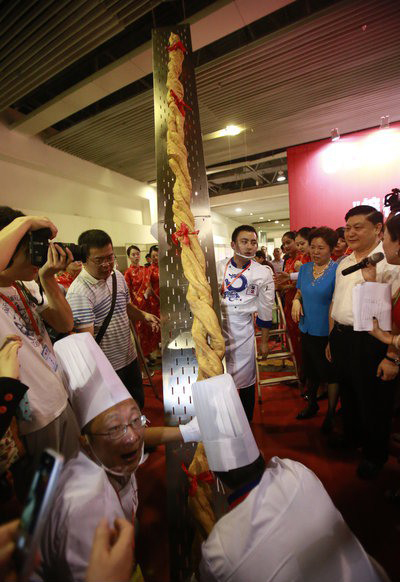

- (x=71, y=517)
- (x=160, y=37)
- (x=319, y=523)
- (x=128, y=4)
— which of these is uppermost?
(x=128, y=4)

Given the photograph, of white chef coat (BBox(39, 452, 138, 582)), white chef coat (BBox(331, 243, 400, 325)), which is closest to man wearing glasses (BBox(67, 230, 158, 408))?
white chef coat (BBox(39, 452, 138, 582))

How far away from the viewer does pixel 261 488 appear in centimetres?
65

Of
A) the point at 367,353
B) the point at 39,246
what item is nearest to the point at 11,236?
the point at 39,246

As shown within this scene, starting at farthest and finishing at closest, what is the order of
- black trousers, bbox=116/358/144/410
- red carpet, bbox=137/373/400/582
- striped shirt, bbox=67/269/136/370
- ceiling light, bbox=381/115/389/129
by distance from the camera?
ceiling light, bbox=381/115/389/129
black trousers, bbox=116/358/144/410
striped shirt, bbox=67/269/136/370
red carpet, bbox=137/373/400/582

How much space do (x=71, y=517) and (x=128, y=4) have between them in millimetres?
3608

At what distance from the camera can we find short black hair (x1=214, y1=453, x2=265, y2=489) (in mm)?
629

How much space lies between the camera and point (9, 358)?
2.62ft

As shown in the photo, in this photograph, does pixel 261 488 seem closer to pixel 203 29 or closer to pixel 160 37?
pixel 160 37

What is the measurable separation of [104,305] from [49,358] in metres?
0.69

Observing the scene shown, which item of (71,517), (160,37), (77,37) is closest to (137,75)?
(77,37)

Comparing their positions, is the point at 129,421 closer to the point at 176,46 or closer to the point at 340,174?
the point at 176,46

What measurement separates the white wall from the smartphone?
5.64 metres

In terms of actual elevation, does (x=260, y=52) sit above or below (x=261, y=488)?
above

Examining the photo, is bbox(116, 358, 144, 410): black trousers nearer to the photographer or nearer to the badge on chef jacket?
the photographer
